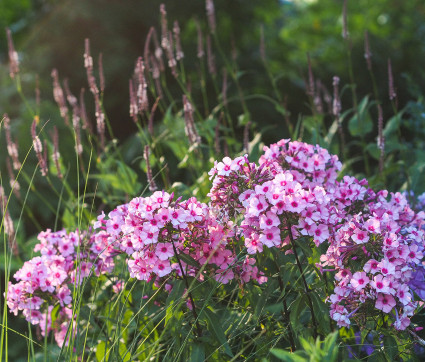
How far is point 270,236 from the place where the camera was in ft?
6.27

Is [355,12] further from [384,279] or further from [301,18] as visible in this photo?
[384,279]

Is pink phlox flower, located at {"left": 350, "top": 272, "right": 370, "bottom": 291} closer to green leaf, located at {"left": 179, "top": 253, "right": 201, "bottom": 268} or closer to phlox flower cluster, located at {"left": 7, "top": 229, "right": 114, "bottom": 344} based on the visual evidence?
green leaf, located at {"left": 179, "top": 253, "right": 201, "bottom": 268}

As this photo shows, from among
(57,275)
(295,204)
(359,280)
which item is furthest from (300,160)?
(57,275)

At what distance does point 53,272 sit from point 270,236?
3.06ft

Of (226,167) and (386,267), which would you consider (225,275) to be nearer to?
(226,167)

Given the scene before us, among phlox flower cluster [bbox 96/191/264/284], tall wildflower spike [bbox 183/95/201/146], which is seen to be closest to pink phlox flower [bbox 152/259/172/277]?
phlox flower cluster [bbox 96/191/264/284]

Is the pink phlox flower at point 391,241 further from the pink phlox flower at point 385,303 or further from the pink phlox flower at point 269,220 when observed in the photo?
the pink phlox flower at point 269,220

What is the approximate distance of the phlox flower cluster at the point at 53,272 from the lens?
2.33 m

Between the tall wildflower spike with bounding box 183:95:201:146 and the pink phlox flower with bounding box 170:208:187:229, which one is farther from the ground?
the tall wildflower spike with bounding box 183:95:201:146

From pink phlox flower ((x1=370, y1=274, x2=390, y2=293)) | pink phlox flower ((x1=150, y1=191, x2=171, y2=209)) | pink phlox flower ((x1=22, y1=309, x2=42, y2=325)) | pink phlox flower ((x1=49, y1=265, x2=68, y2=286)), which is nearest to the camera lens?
pink phlox flower ((x1=370, y1=274, x2=390, y2=293))

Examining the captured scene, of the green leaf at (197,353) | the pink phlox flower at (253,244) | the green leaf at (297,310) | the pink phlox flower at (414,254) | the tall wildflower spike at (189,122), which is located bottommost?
the green leaf at (197,353)

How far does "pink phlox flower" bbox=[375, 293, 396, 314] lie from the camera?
6.21 feet

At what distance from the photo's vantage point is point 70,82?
676 centimetres

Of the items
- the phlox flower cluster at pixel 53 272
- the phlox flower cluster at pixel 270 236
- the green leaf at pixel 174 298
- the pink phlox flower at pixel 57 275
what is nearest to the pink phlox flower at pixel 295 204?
the phlox flower cluster at pixel 270 236
